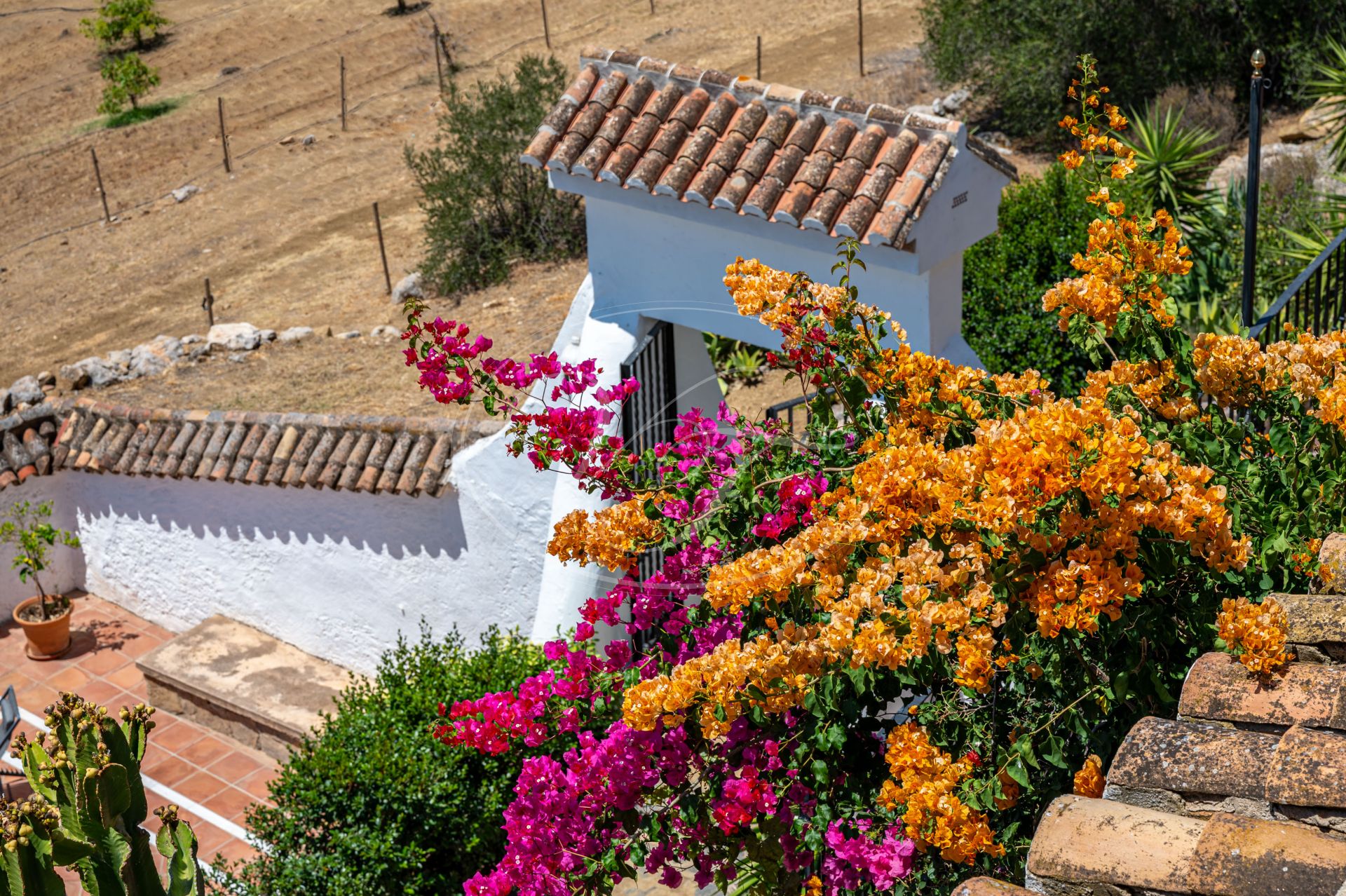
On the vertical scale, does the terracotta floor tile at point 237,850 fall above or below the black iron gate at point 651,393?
below

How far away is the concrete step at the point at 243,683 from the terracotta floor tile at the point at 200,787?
13.6 inches

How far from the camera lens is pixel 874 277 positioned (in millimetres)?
5684

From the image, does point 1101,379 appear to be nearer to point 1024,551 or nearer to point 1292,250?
point 1024,551

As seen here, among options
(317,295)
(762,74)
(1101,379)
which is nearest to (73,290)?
(317,295)

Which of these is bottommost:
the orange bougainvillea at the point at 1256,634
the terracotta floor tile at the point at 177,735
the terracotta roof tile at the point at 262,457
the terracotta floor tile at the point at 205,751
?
the terracotta floor tile at the point at 205,751

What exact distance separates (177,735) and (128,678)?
99 cm

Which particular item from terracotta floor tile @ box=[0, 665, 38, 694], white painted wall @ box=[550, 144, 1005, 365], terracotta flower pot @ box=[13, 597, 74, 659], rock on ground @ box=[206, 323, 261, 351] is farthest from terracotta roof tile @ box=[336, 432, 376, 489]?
rock on ground @ box=[206, 323, 261, 351]

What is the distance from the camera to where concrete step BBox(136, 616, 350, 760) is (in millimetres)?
7957

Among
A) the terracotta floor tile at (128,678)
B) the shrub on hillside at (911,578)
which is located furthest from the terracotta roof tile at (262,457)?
the shrub on hillside at (911,578)

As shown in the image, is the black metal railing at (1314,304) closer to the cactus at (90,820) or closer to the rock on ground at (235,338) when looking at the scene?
the cactus at (90,820)

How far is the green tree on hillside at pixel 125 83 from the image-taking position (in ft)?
78.6

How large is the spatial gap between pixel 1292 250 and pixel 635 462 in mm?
7433

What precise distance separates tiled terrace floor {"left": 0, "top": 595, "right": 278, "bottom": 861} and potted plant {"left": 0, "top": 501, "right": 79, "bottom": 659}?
A: 14 centimetres

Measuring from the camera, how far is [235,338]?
13.7 meters
